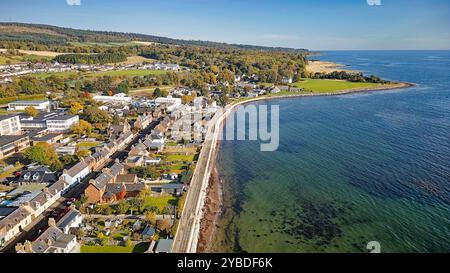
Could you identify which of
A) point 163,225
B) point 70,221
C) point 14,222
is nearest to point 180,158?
point 163,225

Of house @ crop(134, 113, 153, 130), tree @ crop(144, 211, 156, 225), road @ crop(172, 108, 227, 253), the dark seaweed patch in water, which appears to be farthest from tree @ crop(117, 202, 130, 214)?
house @ crop(134, 113, 153, 130)

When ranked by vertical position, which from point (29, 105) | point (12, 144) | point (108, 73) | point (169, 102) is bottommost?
point (12, 144)

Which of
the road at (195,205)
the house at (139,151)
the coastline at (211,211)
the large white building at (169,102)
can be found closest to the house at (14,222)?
Answer: the road at (195,205)

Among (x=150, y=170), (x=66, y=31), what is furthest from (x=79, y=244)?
(x=66, y=31)

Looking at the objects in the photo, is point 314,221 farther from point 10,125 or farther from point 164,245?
point 10,125

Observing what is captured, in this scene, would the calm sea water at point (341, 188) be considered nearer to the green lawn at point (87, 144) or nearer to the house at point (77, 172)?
the house at point (77, 172)

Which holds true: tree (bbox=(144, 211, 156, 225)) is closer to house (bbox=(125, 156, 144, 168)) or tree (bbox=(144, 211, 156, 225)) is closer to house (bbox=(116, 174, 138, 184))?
house (bbox=(116, 174, 138, 184))

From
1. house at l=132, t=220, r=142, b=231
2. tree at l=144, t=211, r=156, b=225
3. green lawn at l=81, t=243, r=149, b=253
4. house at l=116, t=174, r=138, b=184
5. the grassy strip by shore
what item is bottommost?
green lawn at l=81, t=243, r=149, b=253
